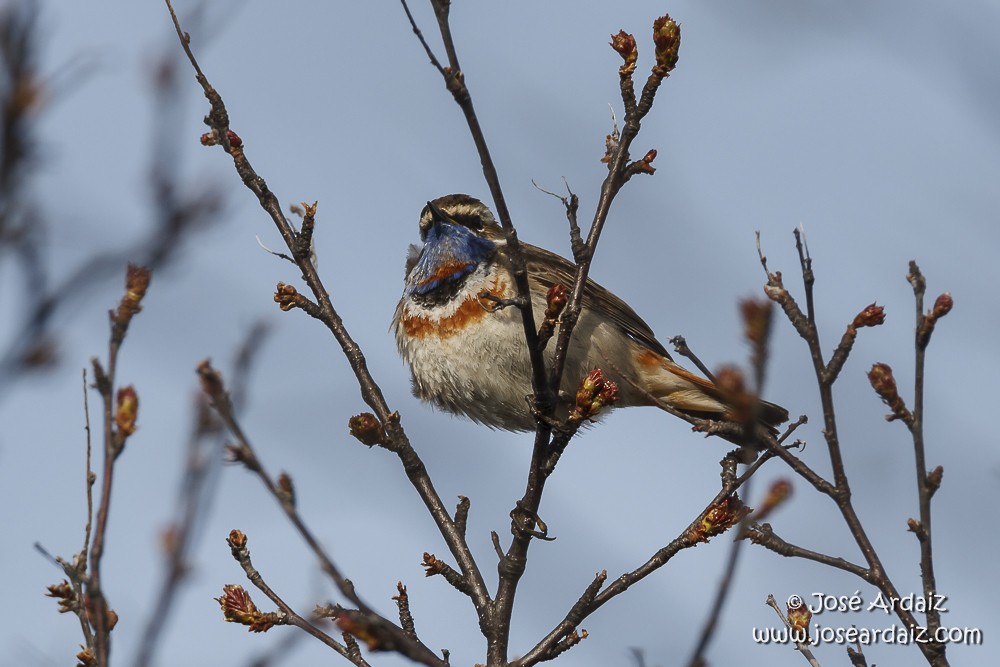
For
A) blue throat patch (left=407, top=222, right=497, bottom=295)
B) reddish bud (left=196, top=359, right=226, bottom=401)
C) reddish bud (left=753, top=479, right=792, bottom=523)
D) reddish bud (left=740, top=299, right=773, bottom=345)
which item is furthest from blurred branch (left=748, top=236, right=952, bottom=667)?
blue throat patch (left=407, top=222, right=497, bottom=295)

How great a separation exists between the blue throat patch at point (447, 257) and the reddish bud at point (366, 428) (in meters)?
1.79

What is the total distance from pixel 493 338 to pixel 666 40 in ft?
7.87

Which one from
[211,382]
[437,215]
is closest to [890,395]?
[211,382]

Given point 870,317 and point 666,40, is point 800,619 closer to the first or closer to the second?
point 870,317

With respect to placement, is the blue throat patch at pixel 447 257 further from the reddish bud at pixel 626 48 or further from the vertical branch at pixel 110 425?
the vertical branch at pixel 110 425

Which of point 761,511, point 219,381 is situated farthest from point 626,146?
point 219,381

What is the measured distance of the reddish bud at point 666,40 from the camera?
3.99 metres

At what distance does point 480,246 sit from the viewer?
21.5 ft

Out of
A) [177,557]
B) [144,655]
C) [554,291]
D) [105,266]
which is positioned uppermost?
[554,291]

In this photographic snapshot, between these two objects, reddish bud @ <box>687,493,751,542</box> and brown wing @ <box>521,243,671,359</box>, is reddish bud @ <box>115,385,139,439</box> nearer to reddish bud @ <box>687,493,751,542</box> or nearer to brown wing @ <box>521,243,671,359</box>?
reddish bud @ <box>687,493,751,542</box>

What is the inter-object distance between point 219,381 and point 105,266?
594mm

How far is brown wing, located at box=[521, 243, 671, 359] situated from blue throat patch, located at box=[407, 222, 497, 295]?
1.27ft

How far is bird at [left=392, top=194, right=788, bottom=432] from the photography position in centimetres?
612

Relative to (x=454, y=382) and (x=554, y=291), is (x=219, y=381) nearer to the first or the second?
(x=554, y=291)
